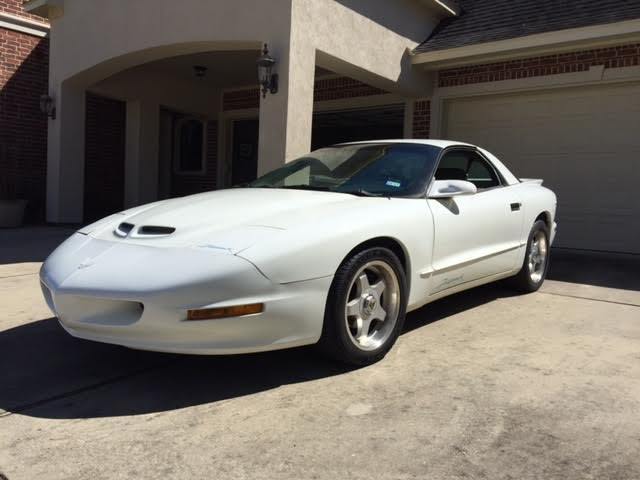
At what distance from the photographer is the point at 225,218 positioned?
10.3ft

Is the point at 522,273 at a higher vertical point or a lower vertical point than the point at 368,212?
lower

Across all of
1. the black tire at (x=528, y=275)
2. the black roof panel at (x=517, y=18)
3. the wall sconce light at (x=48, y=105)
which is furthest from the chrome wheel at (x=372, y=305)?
the wall sconce light at (x=48, y=105)

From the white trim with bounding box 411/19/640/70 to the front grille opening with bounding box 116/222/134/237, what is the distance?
22.3 feet

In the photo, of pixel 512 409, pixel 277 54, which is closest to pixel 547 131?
pixel 277 54

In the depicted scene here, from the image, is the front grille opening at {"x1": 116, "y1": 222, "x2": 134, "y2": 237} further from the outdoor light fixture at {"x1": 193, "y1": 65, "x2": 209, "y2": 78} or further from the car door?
the outdoor light fixture at {"x1": 193, "y1": 65, "x2": 209, "y2": 78}

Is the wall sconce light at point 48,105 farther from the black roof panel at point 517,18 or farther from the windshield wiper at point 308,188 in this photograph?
the windshield wiper at point 308,188

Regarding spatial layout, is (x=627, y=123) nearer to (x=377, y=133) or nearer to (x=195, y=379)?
(x=377, y=133)

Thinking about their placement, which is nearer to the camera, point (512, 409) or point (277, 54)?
point (512, 409)

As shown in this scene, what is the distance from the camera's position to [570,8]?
8.41 metres

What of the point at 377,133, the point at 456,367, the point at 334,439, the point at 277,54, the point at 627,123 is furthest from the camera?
the point at 377,133

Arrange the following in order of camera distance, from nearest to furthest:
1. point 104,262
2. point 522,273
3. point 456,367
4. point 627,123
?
point 104,262
point 456,367
point 522,273
point 627,123

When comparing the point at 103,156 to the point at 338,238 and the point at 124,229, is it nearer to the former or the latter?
the point at 124,229

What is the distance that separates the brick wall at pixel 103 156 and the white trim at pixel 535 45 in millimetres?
7192

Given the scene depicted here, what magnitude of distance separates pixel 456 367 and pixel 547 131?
654 centimetres
